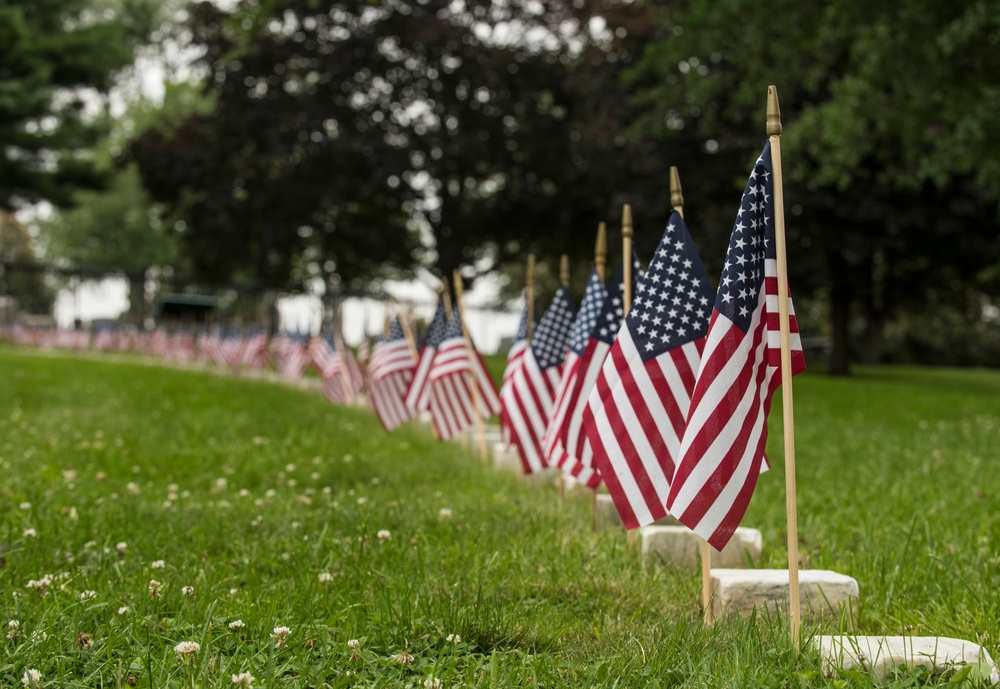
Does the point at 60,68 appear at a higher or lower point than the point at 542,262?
higher

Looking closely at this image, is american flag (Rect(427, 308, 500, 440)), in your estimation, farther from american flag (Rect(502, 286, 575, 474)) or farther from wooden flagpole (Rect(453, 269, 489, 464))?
american flag (Rect(502, 286, 575, 474))

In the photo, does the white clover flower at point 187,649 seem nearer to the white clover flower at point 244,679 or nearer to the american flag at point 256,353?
the white clover flower at point 244,679

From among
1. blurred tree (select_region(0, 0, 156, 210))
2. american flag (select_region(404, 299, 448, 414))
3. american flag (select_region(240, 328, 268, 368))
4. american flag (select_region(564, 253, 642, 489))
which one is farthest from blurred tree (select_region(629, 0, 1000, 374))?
blurred tree (select_region(0, 0, 156, 210))

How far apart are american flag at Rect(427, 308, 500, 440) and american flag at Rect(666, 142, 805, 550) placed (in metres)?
5.35

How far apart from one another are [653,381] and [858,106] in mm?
10592

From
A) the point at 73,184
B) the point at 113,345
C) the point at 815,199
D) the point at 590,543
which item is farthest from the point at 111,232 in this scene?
the point at 590,543

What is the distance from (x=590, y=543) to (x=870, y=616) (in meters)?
1.43

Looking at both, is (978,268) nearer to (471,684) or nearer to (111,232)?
(471,684)

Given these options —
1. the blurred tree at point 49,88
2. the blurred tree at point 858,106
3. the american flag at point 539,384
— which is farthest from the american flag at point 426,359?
the blurred tree at point 49,88

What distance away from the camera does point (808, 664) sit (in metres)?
3.01

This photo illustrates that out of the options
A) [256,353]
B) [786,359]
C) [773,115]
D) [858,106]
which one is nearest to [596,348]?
[786,359]

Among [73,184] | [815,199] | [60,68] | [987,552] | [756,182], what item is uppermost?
[60,68]

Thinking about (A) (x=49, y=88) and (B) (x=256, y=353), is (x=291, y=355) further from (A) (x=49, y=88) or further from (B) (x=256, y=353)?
(A) (x=49, y=88)

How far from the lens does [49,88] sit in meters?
33.3
